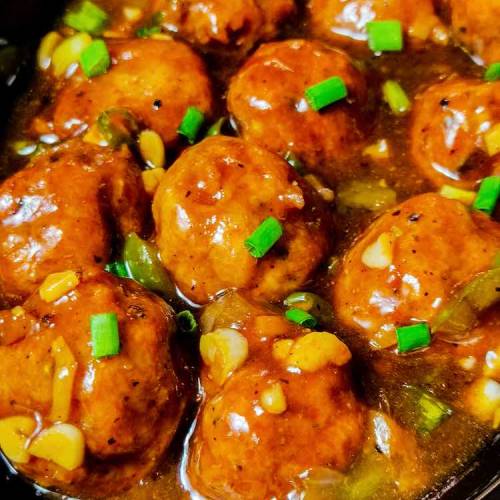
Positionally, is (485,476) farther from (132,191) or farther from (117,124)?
(117,124)

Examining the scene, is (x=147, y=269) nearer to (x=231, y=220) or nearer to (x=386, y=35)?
(x=231, y=220)

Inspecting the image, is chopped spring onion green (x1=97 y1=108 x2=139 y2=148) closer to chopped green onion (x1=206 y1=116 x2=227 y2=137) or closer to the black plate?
chopped green onion (x1=206 y1=116 x2=227 y2=137)

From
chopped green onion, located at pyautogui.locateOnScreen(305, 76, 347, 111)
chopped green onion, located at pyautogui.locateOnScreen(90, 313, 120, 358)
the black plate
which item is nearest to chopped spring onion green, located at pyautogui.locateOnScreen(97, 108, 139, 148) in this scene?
the black plate

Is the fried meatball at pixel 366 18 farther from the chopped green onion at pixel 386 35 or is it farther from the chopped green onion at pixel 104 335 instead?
the chopped green onion at pixel 104 335

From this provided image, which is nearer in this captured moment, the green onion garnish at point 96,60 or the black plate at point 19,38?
the green onion garnish at point 96,60

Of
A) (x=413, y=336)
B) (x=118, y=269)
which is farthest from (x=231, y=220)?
(x=413, y=336)

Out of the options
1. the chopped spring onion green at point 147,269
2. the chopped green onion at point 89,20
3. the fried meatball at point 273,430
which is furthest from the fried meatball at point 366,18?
the fried meatball at point 273,430
